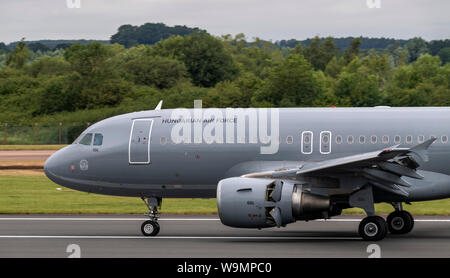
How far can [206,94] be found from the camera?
6084cm

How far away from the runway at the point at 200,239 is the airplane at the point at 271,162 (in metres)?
0.73

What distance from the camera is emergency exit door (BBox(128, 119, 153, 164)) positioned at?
22.4 meters

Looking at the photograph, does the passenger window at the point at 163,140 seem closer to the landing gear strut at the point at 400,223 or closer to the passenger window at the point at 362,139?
the passenger window at the point at 362,139

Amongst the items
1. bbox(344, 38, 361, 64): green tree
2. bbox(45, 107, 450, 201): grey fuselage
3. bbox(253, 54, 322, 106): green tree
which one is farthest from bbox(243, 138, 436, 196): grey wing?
bbox(344, 38, 361, 64): green tree

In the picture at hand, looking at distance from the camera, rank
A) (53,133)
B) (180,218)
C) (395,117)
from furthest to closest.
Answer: (53,133) < (180,218) < (395,117)

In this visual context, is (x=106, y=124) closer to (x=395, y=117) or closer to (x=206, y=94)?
(x=395, y=117)

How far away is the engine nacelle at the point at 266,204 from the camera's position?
65.0 feet
